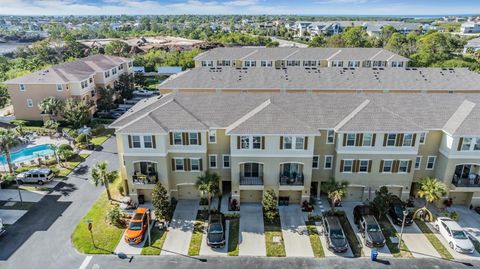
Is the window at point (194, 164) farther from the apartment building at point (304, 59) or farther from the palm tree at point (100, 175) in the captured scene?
the apartment building at point (304, 59)

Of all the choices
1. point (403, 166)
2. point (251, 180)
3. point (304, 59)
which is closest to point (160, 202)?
point (251, 180)

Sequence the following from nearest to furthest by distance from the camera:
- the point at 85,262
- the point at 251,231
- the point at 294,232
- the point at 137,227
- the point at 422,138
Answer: the point at 85,262 → the point at 137,227 → the point at 294,232 → the point at 251,231 → the point at 422,138

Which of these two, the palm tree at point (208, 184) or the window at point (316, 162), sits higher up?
the window at point (316, 162)

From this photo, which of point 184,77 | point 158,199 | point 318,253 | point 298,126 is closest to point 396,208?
point 318,253

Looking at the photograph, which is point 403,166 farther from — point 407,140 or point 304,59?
point 304,59

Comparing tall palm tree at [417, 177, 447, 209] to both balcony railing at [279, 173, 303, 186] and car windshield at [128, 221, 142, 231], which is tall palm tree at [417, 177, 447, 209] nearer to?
balcony railing at [279, 173, 303, 186]

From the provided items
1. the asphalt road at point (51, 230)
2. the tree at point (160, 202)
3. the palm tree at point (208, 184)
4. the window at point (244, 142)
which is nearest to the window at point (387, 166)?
the window at point (244, 142)

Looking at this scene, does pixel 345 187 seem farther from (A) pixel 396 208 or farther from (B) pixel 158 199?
(B) pixel 158 199
